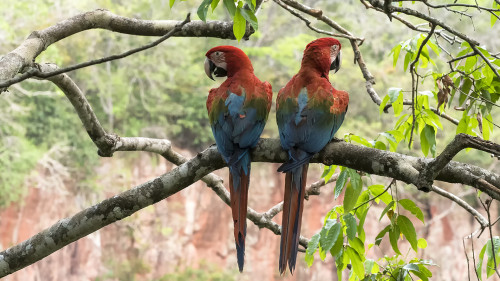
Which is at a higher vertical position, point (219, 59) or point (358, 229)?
point (219, 59)

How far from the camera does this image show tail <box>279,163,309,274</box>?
3.10 ft

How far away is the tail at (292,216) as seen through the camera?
3.10 ft

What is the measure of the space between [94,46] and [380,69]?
2.71 meters

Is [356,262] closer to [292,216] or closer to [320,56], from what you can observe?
[292,216]

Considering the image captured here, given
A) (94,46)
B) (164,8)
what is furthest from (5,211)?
(164,8)

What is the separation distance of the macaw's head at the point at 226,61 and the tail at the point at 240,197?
24 cm

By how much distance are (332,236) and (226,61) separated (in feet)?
1.41

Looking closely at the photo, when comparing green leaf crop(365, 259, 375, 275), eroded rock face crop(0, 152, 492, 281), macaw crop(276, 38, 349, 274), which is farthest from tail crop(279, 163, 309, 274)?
eroded rock face crop(0, 152, 492, 281)

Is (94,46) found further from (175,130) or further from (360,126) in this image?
(360,126)

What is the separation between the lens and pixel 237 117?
1.03m

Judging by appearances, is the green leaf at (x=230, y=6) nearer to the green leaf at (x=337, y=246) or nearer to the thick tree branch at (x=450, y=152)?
the thick tree branch at (x=450, y=152)

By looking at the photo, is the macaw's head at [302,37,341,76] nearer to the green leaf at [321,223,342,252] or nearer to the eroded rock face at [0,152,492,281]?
the green leaf at [321,223,342,252]

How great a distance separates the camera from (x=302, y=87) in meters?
1.05

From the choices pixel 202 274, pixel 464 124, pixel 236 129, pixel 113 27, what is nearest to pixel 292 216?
pixel 236 129
